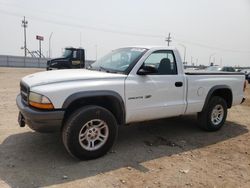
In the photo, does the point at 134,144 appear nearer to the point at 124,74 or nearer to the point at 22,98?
the point at 124,74

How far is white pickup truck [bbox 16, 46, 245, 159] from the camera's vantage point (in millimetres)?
4133

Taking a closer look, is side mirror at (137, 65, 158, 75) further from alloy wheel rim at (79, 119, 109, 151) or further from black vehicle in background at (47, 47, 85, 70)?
black vehicle in background at (47, 47, 85, 70)

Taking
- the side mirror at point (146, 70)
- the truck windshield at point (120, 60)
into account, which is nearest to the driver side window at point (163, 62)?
the truck windshield at point (120, 60)

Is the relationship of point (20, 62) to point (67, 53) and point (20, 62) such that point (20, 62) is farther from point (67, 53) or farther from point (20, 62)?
point (67, 53)

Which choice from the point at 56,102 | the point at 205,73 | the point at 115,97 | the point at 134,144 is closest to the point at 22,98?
the point at 56,102

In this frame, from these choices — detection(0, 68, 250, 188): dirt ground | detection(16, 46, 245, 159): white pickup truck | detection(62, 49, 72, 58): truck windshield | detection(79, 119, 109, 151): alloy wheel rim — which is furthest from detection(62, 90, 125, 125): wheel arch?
detection(62, 49, 72, 58): truck windshield

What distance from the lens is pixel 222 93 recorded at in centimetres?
677

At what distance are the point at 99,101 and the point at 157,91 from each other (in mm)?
1157

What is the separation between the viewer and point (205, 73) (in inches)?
245

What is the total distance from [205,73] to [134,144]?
2.31 meters

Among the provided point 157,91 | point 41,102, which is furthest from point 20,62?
point 41,102

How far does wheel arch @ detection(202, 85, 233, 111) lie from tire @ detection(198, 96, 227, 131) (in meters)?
0.14

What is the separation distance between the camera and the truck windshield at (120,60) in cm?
506

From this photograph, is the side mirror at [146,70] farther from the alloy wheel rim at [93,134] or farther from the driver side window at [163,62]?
the alloy wheel rim at [93,134]
